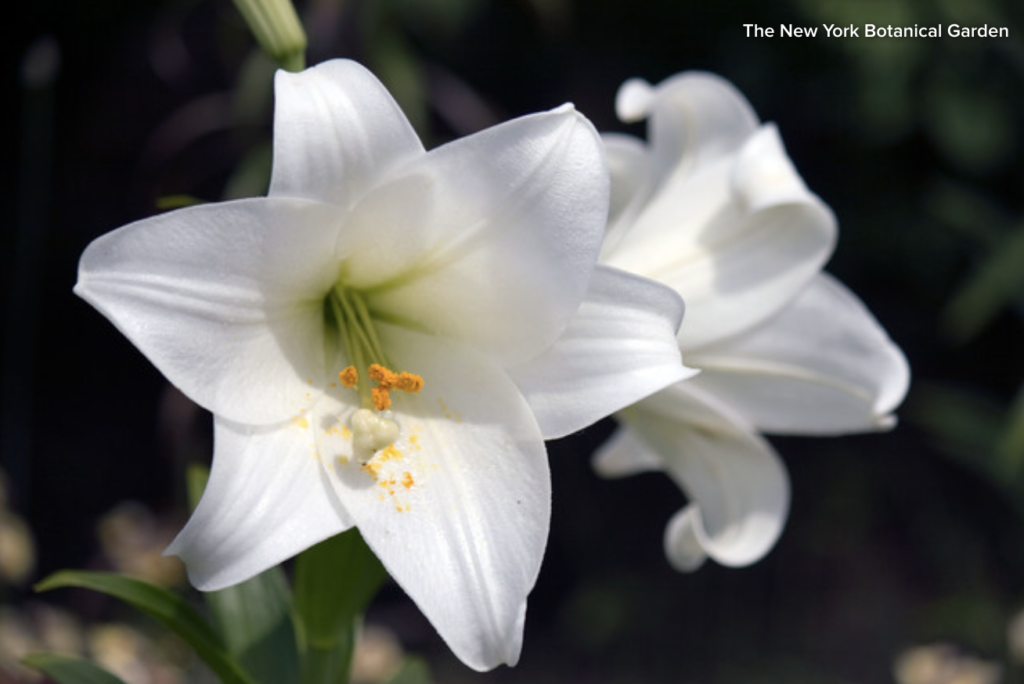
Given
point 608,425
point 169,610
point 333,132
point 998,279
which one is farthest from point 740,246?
point 608,425

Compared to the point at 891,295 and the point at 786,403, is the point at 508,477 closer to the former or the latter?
the point at 786,403

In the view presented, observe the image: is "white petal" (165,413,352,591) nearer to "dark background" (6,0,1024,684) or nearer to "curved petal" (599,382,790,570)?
"curved petal" (599,382,790,570)

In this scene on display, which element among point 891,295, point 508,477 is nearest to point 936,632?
point 891,295

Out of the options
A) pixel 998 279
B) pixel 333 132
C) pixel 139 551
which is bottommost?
pixel 998 279

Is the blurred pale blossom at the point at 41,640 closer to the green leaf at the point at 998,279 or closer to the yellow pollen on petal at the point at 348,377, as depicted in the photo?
the yellow pollen on petal at the point at 348,377

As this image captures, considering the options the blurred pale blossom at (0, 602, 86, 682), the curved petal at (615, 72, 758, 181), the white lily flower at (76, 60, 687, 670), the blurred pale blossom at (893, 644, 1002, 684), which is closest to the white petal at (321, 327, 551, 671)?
the white lily flower at (76, 60, 687, 670)

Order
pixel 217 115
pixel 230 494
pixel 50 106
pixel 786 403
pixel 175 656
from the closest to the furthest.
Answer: pixel 230 494, pixel 786 403, pixel 175 656, pixel 217 115, pixel 50 106

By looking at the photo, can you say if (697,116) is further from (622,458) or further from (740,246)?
(622,458)

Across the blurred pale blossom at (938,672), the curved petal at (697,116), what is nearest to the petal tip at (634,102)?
the curved petal at (697,116)
